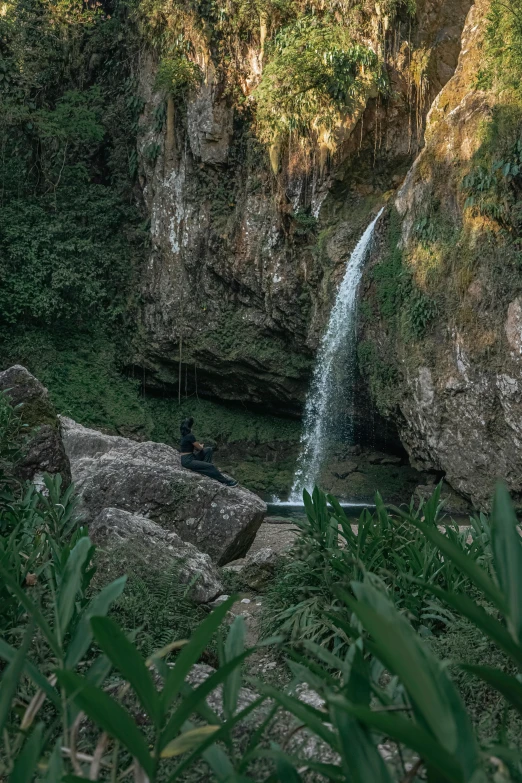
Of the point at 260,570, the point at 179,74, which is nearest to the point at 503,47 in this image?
the point at 179,74

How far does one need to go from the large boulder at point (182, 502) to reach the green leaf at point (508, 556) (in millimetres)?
5496

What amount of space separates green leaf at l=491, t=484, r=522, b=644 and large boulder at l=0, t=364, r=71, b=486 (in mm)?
4507

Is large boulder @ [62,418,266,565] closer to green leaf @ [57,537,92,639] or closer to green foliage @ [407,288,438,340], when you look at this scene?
green leaf @ [57,537,92,639]

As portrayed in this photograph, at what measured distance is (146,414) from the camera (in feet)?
55.9

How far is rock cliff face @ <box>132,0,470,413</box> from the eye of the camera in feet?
49.0

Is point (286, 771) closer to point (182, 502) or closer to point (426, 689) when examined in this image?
point (426, 689)

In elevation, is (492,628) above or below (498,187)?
below

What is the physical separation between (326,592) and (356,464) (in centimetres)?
1102

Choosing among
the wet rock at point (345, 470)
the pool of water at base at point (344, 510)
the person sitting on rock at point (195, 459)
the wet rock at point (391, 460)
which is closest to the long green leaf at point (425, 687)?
the person sitting on rock at point (195, 459)

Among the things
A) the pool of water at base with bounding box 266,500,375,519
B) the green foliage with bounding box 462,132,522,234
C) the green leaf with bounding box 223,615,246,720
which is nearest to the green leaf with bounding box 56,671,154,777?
the green leaf with bounding box 223,615,246,720

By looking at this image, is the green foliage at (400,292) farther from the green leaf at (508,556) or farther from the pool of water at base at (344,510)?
the green leaf at (508,556)

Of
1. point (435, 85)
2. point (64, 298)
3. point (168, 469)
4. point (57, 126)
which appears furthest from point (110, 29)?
point (168, 469)

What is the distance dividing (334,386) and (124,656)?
1425 centimetres

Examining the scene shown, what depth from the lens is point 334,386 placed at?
50.1ft
